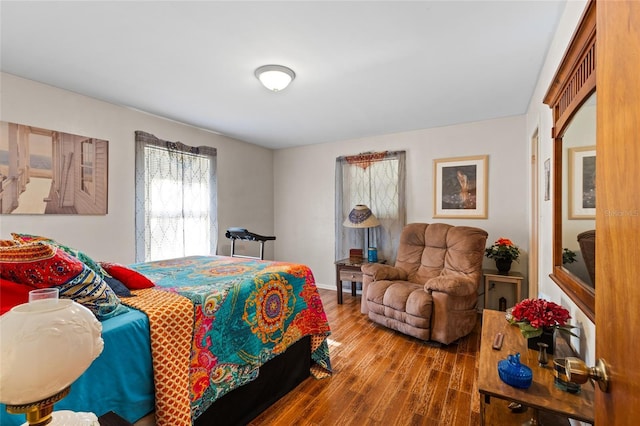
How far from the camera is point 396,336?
3023 mm

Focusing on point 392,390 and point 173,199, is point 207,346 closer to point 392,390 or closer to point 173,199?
point 392,390

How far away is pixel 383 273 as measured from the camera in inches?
131

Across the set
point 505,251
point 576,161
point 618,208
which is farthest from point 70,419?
point 505,251

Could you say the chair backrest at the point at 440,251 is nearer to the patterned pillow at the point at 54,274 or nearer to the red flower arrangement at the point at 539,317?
the red flower arrangement at the point at 539,317

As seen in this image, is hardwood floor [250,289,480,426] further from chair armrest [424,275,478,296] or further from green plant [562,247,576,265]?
green plant [562,247,576,265]

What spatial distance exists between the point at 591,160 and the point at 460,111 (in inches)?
94.9

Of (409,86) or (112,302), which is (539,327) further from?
(409,86)

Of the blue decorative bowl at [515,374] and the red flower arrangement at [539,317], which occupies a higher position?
the red flower arrangement at [539,317]

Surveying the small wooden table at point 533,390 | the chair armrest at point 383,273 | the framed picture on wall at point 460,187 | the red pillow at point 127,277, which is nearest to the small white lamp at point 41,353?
the red pillow at point 127,277

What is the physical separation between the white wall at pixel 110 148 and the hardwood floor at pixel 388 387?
7.81 feet

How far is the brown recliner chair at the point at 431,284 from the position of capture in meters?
2.76

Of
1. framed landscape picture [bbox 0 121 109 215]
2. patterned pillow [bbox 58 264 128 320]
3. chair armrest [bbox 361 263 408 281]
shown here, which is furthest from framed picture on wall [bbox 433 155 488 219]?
framed landscape picture [bbox 0 121 109 215]

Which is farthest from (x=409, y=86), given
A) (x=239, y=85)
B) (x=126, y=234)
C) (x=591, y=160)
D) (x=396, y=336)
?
(x=126, y=234)

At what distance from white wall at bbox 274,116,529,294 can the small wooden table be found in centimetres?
246
